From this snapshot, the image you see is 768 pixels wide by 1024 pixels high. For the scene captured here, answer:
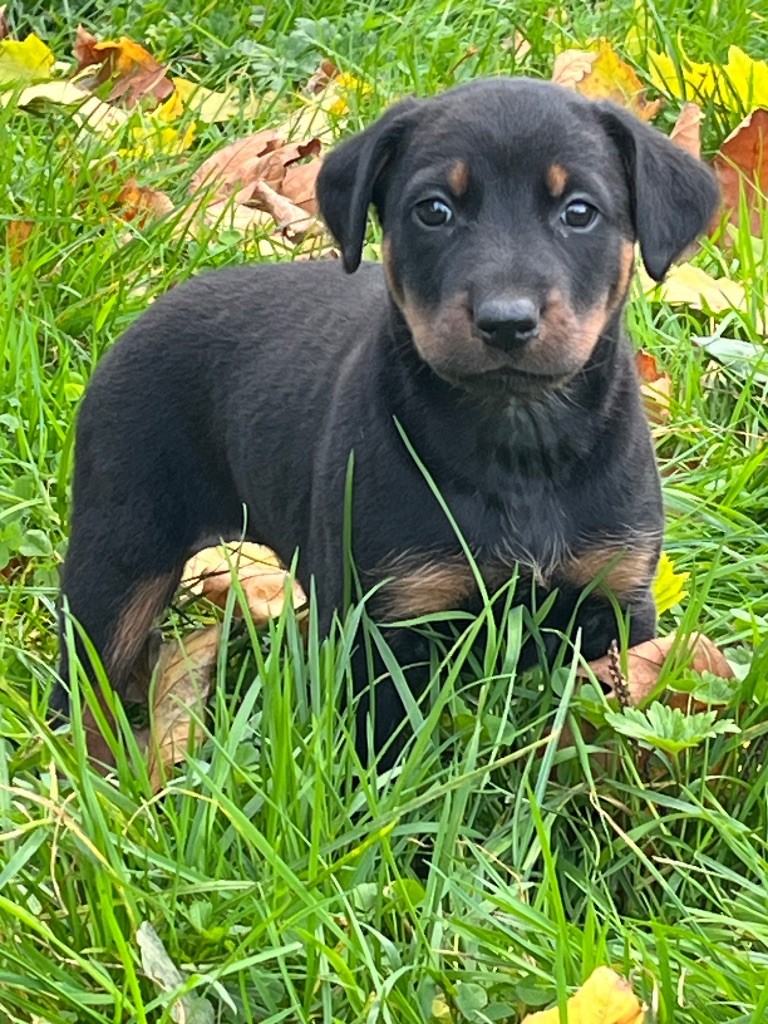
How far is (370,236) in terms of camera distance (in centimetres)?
499

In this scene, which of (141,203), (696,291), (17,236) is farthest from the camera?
(141,203)

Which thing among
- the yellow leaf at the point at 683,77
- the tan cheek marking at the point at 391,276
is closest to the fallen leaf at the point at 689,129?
the yellow leaf at the point at 683,77

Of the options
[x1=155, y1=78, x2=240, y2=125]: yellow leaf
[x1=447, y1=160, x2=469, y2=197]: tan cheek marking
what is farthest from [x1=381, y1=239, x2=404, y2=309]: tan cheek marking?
[x1=155, y1=78, x2=240, y2=125]: yellow leaf

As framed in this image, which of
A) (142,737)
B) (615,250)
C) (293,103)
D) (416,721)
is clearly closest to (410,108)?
(615,250)

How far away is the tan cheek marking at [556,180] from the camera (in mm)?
3146

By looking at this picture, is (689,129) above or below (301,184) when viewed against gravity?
above

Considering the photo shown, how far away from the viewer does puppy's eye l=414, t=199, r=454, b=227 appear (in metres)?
3.22

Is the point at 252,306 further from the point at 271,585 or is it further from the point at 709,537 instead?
the point at 709,537

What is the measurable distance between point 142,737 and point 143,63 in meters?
3.11

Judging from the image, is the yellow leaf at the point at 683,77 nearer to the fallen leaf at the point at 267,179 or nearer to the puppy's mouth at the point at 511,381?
the fallen leaf at the point at 267,179

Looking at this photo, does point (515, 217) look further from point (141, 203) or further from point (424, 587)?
point (141, 203)

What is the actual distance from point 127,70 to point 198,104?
408 mm

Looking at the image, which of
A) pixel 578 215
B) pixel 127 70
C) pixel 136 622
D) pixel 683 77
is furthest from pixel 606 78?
pixel 136 622

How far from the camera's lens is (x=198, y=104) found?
5953 millimetres
